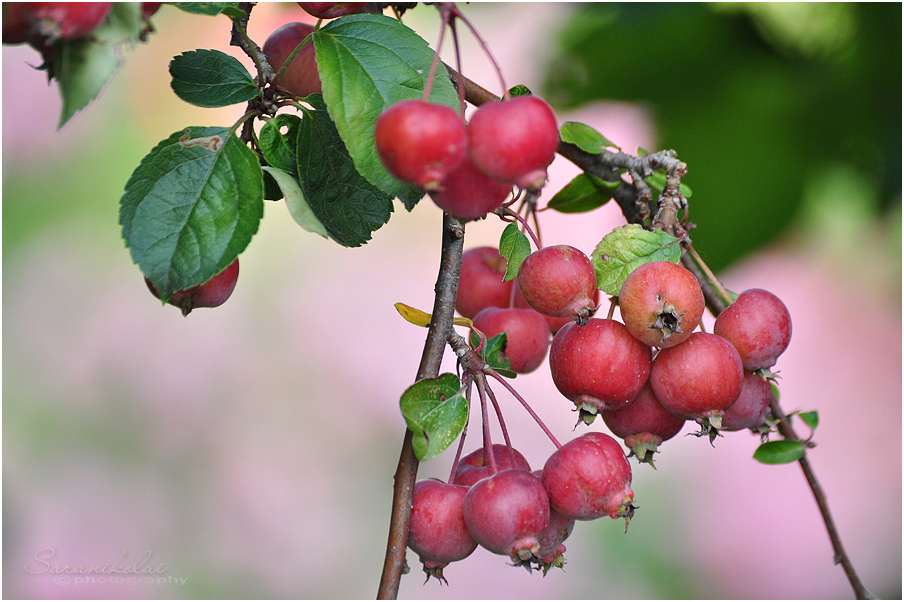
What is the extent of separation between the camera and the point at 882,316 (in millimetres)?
1441

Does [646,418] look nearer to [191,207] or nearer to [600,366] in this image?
[600,366]

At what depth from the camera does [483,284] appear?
0.60 metres

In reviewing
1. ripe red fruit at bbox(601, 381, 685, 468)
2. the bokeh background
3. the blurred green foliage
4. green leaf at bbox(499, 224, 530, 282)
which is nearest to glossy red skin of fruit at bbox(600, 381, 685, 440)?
ripe red fruit at bbox(601, 381, 685, 468)

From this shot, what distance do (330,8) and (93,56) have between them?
0.15 metres

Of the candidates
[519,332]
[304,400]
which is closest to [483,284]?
[519,332]

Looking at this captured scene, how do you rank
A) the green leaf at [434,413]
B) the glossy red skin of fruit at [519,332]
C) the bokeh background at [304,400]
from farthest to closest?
the bokeh background at [304,400], the glossy red skin of fruit at [519,332], the green leaf at [434,413]

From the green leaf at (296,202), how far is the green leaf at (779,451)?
0.40 metres

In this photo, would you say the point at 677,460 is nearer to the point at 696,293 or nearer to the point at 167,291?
the point at 696,293

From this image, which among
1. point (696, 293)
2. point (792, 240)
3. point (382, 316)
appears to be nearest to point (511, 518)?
point (696, 293)

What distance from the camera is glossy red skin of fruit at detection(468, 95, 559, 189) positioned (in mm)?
290

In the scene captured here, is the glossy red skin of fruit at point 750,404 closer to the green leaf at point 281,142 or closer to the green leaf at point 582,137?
the green leaf at point 582,137

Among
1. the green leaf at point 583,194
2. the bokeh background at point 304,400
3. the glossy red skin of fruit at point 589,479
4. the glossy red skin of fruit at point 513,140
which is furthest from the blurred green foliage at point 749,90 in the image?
the glossy red skin of fruit at point 513,140

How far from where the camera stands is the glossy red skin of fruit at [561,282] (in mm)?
413

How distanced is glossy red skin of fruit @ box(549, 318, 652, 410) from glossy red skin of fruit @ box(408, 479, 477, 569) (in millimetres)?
101
